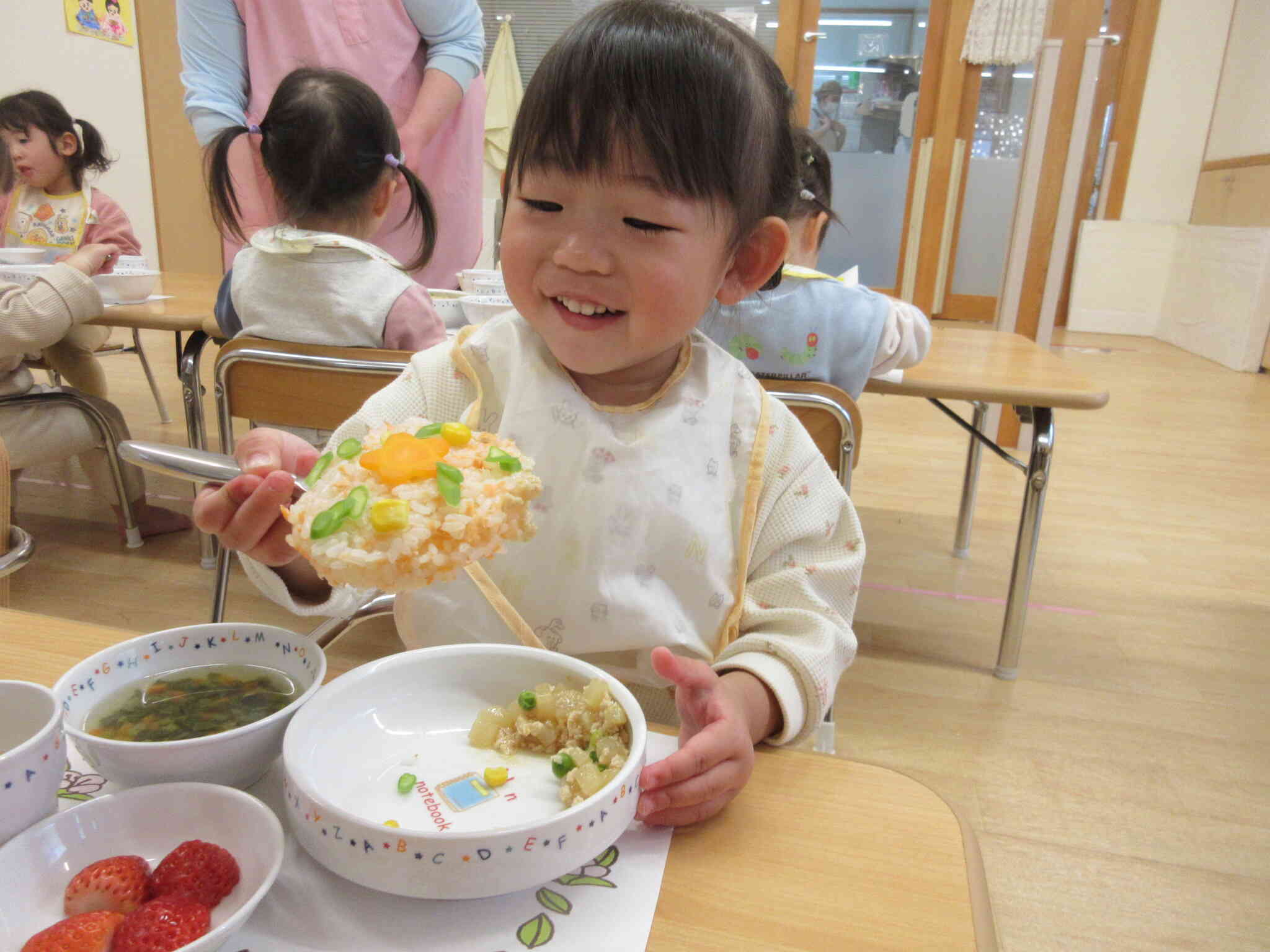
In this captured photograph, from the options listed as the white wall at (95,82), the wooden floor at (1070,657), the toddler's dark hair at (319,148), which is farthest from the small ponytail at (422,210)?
the white wall at (95,82)

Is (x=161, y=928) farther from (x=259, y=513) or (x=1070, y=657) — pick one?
(x=1070, y=657)

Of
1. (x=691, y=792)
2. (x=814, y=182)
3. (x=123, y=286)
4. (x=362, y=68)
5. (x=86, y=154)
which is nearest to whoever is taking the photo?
(x=691, y=792)

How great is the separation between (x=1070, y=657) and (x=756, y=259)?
1731 mm

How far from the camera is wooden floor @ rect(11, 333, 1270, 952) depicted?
1.41 meters

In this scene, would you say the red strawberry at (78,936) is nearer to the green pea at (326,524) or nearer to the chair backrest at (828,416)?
the green pea at (326,524)

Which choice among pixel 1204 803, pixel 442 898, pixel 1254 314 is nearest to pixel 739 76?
pixel 442 898

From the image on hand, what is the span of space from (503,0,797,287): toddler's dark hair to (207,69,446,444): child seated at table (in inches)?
39.6

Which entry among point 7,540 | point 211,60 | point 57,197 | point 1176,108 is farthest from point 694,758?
point 1176,108

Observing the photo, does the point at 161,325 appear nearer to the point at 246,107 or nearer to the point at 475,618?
the point at 246,107

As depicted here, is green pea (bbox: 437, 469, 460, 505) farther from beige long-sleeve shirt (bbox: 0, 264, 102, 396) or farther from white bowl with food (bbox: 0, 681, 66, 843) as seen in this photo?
beige long-sleeve shirt (bbox: 0, 264, 102, 396)

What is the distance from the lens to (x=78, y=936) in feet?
1.23

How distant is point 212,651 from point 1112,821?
157 cm

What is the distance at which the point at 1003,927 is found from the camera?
1.29m

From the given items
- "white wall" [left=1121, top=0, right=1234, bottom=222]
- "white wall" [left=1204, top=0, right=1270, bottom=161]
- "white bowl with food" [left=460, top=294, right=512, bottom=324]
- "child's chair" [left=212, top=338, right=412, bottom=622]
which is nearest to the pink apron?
"white bowl with food" [left=460, top=294, right=512, bottom=324]
